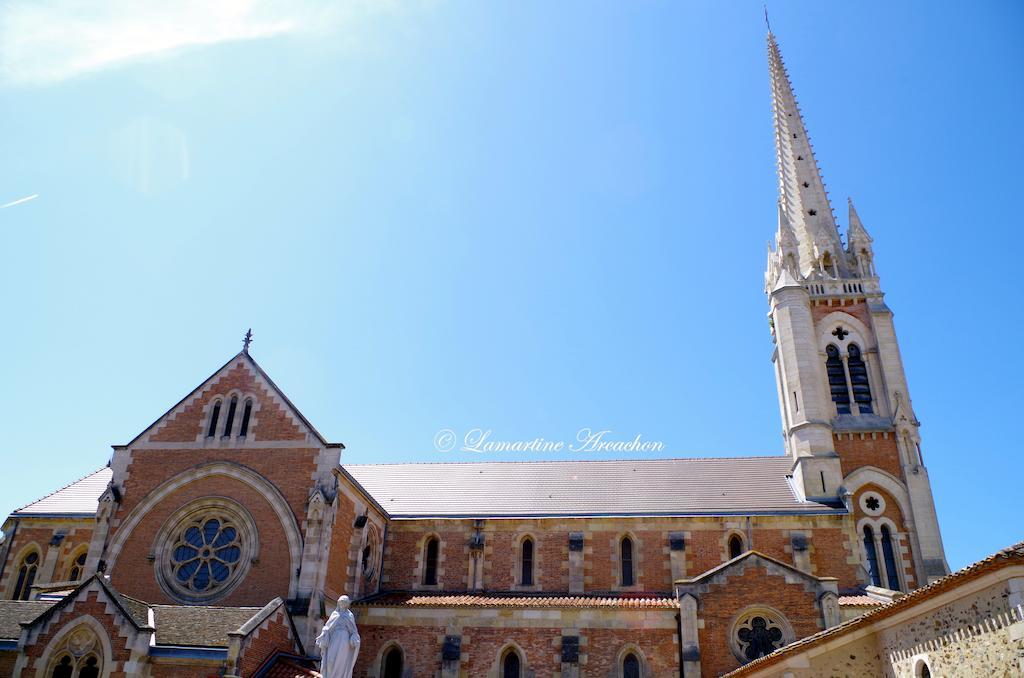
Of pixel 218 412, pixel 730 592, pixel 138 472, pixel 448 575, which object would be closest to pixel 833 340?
pixel 730 592

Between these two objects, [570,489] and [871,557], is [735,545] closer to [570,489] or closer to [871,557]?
[871,557]

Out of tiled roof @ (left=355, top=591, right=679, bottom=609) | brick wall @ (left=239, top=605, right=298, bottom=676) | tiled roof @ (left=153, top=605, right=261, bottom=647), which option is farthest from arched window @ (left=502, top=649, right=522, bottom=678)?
tiled roof @ (left=153, top=605, right=261, bottom=647)

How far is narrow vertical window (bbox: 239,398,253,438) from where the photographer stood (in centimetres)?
2749

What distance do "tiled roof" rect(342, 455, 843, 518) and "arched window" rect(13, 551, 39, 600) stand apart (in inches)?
582

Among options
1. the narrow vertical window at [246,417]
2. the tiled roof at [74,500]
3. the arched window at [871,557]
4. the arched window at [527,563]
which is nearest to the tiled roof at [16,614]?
the narrow vertical window at [246,417]

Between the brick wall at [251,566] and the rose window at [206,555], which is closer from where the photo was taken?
the brick wall at [251,566]

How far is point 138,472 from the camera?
2745 cm

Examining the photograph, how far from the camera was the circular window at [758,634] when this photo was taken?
76.9 feet

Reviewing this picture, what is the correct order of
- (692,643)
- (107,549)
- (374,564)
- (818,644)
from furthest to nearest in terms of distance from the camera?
(374,564)
(107,549)
(692,643)
(818,644)

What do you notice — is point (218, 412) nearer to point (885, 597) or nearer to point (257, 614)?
point (257, 614)

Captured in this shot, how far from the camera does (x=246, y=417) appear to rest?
27.9 metres

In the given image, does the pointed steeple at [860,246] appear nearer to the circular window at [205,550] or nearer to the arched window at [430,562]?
the arched window at [430,562]

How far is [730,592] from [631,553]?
6.02 m

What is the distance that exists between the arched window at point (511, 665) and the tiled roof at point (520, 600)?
5.54 ft
